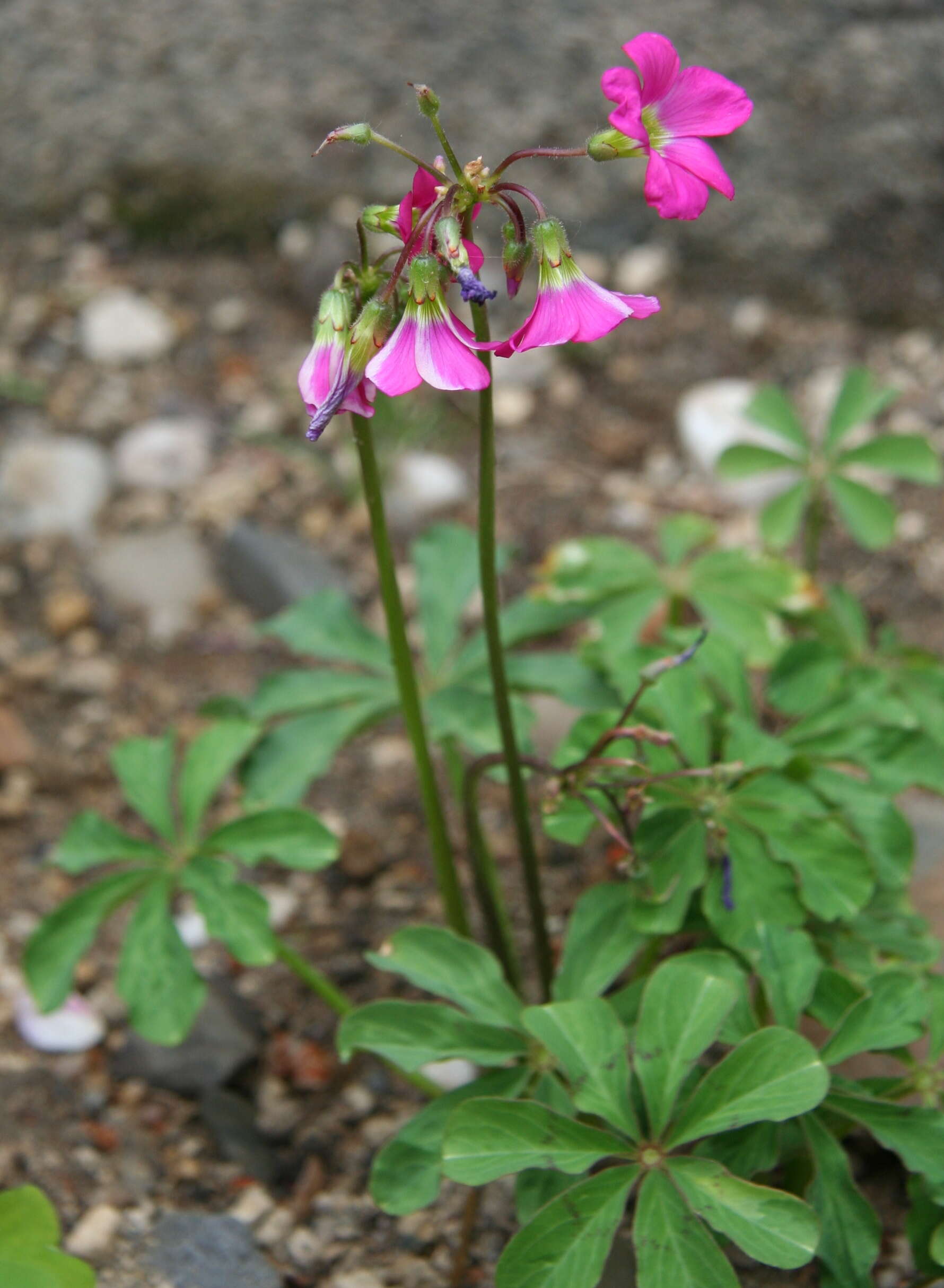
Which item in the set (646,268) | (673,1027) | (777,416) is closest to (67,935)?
(673,1027)

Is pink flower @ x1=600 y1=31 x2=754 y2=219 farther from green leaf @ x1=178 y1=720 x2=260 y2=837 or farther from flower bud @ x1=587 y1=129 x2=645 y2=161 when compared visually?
green leaf @ x1=178 y1=720 x2=260 y2=837

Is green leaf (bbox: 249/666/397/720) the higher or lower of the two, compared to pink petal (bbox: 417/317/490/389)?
lower

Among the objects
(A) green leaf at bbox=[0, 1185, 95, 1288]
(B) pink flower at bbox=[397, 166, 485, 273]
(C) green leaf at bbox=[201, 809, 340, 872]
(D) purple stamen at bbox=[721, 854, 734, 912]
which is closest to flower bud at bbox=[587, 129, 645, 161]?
(B) pink flower at bbox=[397, 166, 485, 273]

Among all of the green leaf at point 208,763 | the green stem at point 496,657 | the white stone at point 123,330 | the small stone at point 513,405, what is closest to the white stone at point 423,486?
the small stone at point 513,405

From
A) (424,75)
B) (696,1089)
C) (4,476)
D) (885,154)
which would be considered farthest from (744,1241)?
(424,75)

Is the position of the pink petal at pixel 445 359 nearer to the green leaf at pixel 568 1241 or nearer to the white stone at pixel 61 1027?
the green leaf at pixel 568 1241

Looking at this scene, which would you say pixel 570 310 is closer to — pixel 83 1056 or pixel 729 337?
pixel 83 1056
